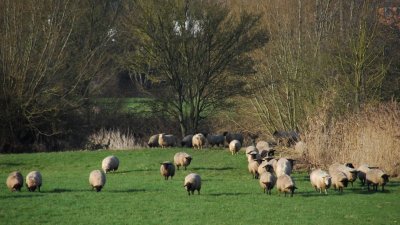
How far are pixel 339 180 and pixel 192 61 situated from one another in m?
20.2

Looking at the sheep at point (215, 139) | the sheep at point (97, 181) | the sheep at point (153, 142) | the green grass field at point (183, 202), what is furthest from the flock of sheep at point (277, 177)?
the sheep at point (153, 142)

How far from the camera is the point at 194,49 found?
38625 millimetres

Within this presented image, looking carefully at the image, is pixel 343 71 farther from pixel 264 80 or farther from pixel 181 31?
pixel 181 31

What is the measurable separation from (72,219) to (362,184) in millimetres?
11088

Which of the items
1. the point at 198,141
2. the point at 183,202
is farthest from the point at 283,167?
the point at 198,141

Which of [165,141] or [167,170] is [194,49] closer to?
[165,141]

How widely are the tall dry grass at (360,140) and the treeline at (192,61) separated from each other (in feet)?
21.3

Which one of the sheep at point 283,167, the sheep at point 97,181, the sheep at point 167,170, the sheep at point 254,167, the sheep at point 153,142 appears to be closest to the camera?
the sheep at point 97,181

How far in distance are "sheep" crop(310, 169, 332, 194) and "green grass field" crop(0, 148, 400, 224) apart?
33 centimetres

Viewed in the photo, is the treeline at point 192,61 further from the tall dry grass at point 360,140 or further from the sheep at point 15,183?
the sheep at point 15,183

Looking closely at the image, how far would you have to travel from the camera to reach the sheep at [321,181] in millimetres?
19453

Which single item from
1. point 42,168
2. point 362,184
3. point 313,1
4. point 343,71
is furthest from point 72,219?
point 313,1

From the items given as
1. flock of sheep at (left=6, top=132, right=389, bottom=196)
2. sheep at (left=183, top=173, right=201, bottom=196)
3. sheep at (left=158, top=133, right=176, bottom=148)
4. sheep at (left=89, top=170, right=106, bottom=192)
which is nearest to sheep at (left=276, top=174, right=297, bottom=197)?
flock of sheep at (left=6, top=132, right=389, bottom=196)

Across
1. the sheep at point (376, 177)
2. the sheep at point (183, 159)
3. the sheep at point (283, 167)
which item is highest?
Result: the sheep at point (183, 159)
